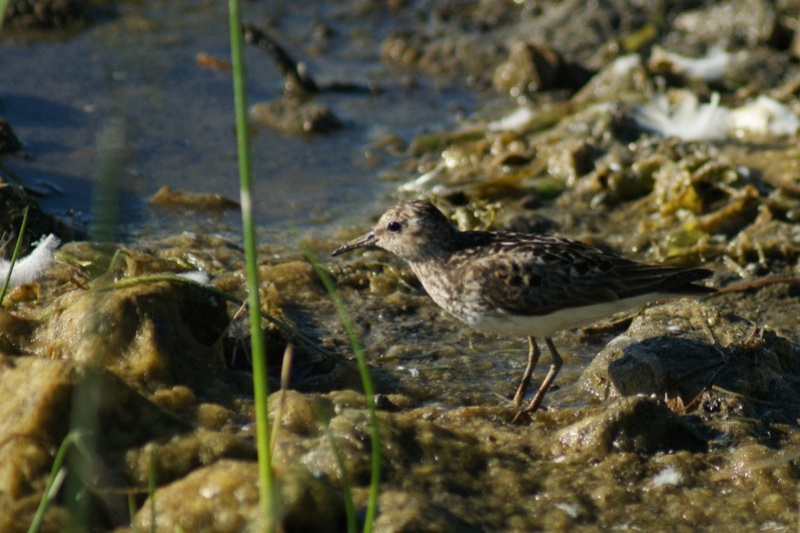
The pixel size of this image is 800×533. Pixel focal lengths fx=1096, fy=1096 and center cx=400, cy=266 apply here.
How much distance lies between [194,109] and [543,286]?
186 inches

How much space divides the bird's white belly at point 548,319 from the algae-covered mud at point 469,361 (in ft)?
0.55

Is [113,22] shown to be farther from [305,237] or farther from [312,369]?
[312,369]

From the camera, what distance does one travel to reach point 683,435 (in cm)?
449

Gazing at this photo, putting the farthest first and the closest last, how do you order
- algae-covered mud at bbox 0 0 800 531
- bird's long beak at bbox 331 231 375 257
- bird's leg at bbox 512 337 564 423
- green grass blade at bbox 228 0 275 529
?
bird's long beak at bbox 331 231 375 257
bird's leg at bbox 512 337 564 423
algae-covered mud at bbox 0 0 800 531
green grass blade at bbox 228 0 275 529

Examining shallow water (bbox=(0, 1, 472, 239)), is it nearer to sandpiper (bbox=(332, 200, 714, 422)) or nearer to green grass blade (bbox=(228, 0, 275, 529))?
sandpiper (bbox=(332, 200, 714, 422))

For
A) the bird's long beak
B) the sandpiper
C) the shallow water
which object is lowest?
the shallow water

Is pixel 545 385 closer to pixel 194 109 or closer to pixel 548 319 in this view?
pixel 548 319

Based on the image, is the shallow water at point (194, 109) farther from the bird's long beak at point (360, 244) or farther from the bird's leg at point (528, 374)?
the bird's leg at point (528, 374)

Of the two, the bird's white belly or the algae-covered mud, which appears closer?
the algae-covered mud

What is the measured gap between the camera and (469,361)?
18.5 ft

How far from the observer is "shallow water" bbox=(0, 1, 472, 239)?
7604mm

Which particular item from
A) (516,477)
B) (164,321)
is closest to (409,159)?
(164,321)

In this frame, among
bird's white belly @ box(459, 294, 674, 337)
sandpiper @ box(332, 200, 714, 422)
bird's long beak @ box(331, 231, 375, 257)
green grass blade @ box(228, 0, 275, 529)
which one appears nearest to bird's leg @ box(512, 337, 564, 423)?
sandpiper @ box(332, 200, 714, 422)

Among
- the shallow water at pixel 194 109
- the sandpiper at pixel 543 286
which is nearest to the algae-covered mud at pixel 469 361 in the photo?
the sandpiper at pixel 543 286
